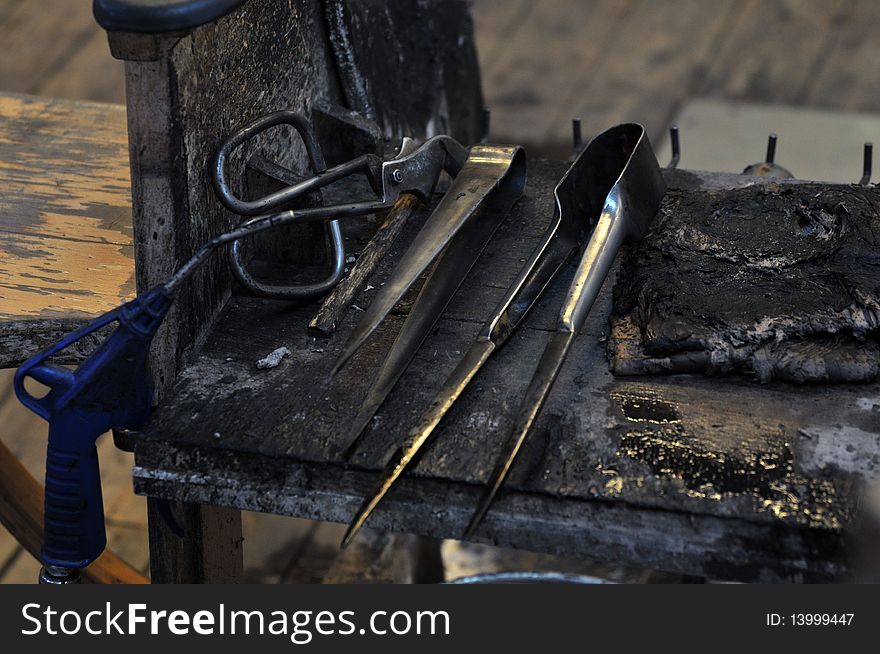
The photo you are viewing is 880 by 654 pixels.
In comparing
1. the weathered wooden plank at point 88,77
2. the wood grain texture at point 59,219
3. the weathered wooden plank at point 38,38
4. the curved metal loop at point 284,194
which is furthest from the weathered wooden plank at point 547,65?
the curved metal loop at point 284,194

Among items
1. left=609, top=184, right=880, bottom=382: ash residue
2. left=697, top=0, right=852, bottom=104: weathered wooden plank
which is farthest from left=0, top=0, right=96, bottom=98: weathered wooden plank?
left=609, top=184, right=880, bottom=382: ash residue

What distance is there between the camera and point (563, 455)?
0.95 metres

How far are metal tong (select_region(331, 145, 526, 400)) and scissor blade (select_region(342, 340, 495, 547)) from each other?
4 centimetres

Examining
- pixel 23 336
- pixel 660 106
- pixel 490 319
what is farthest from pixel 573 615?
pixel 660 106

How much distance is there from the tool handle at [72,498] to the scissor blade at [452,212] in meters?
0.21

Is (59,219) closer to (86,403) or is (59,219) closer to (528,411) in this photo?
(86,403)

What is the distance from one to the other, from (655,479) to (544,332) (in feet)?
0.69

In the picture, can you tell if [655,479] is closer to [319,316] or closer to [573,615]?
[573,615]

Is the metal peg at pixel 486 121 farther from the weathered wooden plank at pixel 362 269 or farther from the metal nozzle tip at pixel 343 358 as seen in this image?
the metal nozzle tip at pixel 343 358

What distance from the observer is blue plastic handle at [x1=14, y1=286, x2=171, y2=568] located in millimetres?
968

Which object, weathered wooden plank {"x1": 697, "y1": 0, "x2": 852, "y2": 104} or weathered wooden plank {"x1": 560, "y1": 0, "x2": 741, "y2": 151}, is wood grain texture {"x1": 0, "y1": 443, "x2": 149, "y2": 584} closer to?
Answer: weathered wooden plank {"x1": 560, "y1": 0, "x2": 741, "y2": 151}

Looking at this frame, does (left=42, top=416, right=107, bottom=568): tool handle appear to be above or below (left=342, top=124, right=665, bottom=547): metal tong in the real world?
below

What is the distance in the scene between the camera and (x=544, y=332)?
1.09 m

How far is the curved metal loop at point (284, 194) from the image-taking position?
1.08 m
